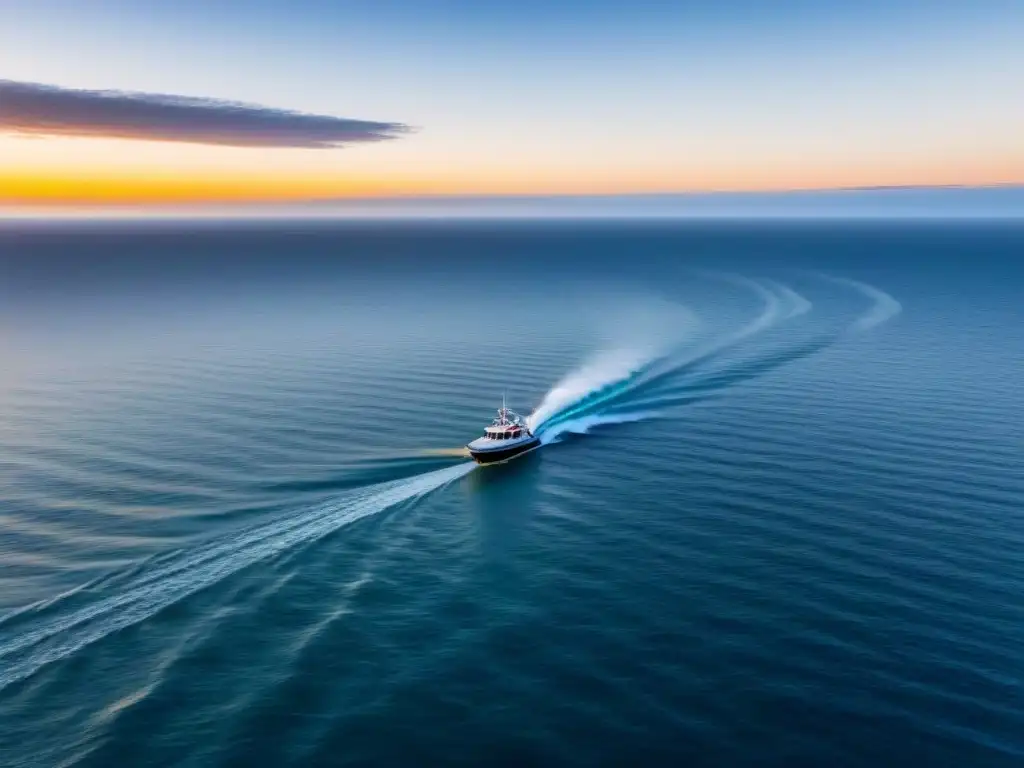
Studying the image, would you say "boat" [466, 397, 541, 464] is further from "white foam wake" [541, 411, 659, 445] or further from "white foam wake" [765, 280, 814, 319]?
"white foam wake" [765, 280, 814, 319]

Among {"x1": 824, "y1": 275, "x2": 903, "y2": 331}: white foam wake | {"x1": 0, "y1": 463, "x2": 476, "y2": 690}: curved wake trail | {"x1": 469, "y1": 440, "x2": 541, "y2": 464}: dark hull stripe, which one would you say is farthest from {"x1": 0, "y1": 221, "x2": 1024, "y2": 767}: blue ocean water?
{"x1": 824, "y1": 275, "x2": 903, "y2": 331}: white foam wake

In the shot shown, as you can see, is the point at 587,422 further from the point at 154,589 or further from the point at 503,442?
the point at 154,589

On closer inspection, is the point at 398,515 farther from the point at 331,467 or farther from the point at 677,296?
the point at 677,296

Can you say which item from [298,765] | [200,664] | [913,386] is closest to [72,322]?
[200,664]

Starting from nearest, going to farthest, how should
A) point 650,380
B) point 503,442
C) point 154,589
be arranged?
point 154,589 → point 503,442 → point 650,380

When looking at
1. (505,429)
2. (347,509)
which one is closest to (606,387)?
(505,429)

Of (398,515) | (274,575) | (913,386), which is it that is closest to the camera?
(274,575)

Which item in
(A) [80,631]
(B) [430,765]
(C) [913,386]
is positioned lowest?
(B) [430,765]
